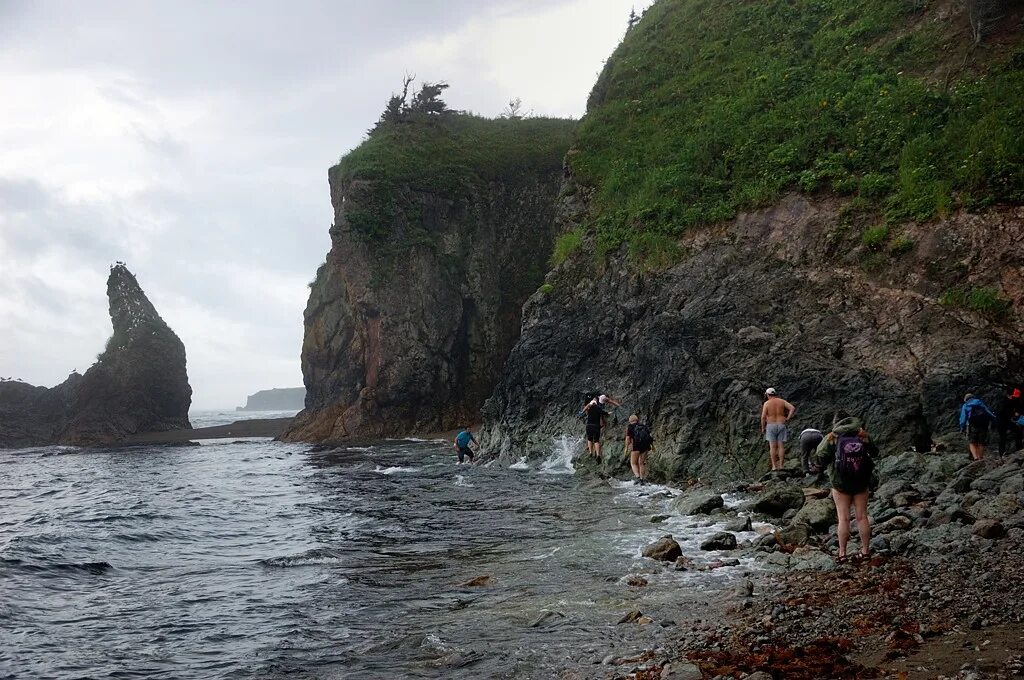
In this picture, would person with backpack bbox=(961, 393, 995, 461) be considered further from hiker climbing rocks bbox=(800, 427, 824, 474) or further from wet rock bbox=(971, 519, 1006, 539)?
wet rock bbox=(971, 519, 1006, 539)

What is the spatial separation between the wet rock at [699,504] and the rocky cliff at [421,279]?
3327 centimetres

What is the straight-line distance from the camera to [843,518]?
10.1 metres

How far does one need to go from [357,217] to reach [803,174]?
33.1 m

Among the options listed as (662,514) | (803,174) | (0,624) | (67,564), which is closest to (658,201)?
(803,174)

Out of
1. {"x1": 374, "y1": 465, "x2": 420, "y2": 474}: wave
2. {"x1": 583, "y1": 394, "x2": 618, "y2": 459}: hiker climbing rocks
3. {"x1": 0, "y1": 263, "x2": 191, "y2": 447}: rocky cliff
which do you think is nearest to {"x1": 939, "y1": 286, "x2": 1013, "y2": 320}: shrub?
{"x1": 583, "y1": 394, "x2": 618, "y2": 459}: hiker climbing rocks

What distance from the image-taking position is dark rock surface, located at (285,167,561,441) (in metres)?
48.0

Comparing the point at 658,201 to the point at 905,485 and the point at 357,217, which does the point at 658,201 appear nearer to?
the point at 905,485

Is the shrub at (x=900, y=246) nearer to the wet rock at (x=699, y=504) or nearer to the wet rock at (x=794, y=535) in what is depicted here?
the wet rock at (x=699, y=504)

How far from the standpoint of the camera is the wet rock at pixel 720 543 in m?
11.7

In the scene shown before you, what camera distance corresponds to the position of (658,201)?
27.4m

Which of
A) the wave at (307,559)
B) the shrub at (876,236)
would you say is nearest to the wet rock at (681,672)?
the wave at (307,559)

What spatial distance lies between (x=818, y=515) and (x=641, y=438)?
8.78 metres

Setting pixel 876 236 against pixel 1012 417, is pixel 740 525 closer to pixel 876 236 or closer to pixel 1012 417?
pixel 1012 417

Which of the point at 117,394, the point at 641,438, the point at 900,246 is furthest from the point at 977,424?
the point at 117,394
